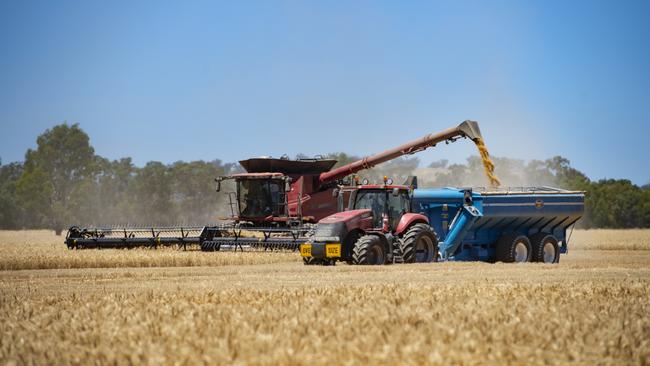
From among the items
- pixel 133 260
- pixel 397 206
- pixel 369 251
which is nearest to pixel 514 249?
pixel 397 206

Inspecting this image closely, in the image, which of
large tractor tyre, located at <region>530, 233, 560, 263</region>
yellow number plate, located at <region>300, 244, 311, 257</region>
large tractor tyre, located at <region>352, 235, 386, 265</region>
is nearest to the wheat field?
large tractor tyre, located at <region>352, 235, 386, 265</region>

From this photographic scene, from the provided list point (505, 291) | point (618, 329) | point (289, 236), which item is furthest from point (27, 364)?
point (289, 236)

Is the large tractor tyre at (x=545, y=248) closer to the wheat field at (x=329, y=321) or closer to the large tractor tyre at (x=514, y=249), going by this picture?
the large tractor tyre at (x=514, y=249)

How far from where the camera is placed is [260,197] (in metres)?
26.6

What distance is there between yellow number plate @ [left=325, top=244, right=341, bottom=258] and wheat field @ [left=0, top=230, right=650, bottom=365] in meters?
2.70

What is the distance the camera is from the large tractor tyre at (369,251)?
18016 mm

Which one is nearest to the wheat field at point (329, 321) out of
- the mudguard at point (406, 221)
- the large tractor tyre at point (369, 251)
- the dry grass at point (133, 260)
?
the large tractor tyre at point (369, 251)

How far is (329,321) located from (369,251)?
1003 centimetres

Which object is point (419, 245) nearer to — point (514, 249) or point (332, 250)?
point (332, 250)

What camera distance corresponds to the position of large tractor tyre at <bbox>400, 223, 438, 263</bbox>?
61.1 feet

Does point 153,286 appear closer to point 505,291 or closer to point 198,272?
point 198,272

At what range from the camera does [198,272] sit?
17656 millimetres

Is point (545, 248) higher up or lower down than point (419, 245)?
lower down

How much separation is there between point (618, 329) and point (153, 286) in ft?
26.9
